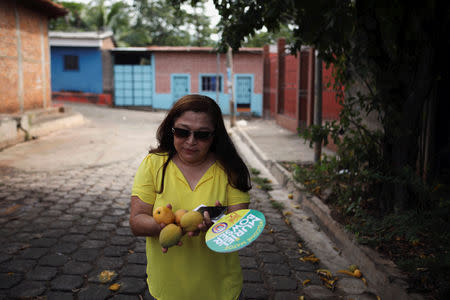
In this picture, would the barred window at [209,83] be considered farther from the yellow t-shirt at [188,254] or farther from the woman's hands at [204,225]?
the woman's hands at [204,225]

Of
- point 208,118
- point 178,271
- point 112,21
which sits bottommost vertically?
point 178,271

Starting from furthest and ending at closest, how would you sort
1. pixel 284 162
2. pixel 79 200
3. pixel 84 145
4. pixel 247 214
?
pixel 84 145 → pixel 284 162 → pixel 79 200 → pixel 247 214

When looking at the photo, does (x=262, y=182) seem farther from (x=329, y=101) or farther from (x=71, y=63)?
A: (x=71, y=63)

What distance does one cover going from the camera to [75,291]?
11.2ft

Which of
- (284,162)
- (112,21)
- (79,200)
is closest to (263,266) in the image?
(79,200)

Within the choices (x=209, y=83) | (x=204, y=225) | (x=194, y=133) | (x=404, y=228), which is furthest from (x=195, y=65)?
(x=204, y=225)

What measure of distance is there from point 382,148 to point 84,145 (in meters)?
8.81

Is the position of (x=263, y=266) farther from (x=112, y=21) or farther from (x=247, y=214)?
(x=112, y=21)

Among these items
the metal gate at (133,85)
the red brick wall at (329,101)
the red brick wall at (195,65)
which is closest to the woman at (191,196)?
the red brick wall at (329,101)

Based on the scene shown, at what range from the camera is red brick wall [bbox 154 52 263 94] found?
25.5m

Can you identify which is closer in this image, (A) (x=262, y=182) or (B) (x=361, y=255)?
(B) (x=361, y=255)

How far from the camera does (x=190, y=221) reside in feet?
6.07

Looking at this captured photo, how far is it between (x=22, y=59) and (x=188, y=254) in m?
14.0

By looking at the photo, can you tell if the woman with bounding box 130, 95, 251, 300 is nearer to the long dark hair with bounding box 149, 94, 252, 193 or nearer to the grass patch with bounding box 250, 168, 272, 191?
the long dark hair with bounding box 149, 94, 252, 193
